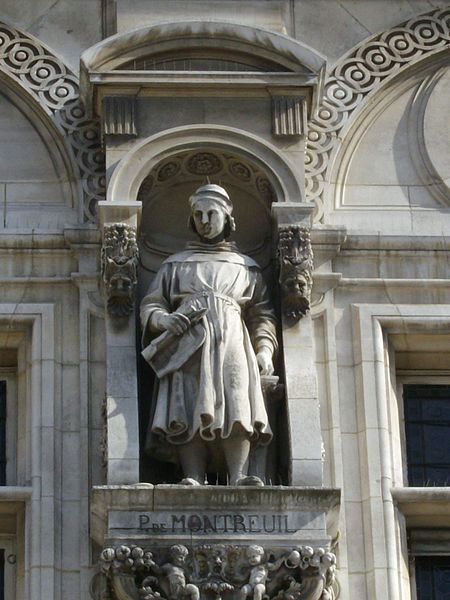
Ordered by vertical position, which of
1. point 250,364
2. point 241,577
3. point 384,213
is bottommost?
point 241,577

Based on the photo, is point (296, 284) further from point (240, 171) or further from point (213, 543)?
point (213, 543)

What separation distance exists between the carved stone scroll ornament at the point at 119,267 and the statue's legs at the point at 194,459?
4.00ft

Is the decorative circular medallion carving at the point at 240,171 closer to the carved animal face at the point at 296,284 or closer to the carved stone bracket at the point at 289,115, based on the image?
→ the carved stone bracket at the point at 289,115

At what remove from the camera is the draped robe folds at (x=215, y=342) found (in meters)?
19.7

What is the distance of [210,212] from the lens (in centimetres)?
2056

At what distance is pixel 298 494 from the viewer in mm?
Answer: 19500

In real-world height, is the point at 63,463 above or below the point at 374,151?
below

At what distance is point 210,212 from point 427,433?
7.46ft

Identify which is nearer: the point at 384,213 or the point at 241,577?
the point at 241,577

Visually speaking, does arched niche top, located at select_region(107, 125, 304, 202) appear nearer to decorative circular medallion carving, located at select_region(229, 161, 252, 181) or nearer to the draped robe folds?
decorative circular medallion carving, located at select_region(229, 161, 252, 181)

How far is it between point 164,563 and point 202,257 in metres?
2.45

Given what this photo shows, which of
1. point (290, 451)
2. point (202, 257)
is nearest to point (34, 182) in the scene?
point (202, 257)

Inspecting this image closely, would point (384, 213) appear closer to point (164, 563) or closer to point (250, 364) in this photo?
point (250, 364)

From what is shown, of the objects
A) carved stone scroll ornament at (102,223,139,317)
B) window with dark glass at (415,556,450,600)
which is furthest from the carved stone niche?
carved stone scroll ornament at (102,223,139,317)
